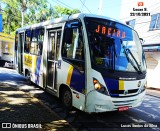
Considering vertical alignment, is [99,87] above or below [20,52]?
below

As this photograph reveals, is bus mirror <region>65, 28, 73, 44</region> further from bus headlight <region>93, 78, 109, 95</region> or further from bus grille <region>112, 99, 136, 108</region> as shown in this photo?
bus grille <region>112, 99, 136, 108</region>

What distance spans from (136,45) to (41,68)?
381cm

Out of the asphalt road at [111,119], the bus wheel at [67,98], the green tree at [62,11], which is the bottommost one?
the asphalt road at [111,119]

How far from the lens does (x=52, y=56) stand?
25.5 feet

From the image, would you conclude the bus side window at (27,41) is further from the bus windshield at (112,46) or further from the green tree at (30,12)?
the green tree at (30,12)

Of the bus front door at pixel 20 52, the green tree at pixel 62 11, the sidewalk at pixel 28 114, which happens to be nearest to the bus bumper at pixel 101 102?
the sidewalk at pixel 28 114

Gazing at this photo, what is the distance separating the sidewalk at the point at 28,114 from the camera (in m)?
5.48

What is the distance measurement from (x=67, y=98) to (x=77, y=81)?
97 cm

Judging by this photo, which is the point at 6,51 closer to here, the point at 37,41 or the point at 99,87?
the point at 37,41

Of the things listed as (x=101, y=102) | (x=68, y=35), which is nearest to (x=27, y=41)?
(x=68, y=35)

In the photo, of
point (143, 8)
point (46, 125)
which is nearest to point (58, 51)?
point (46, 125)

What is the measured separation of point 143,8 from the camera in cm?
2111

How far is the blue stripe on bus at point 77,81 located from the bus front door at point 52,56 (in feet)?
4.29

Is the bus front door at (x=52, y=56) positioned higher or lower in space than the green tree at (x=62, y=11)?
lower
